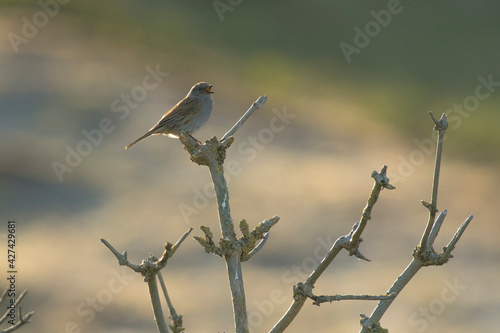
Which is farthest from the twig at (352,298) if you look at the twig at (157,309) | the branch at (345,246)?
the twig at (157,309)

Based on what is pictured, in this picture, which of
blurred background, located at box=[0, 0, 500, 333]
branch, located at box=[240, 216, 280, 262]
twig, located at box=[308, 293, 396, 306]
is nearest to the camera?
twig, located at box=[308, 293, 396, 306]

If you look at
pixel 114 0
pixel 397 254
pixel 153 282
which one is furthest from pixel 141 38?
pixel 153 282

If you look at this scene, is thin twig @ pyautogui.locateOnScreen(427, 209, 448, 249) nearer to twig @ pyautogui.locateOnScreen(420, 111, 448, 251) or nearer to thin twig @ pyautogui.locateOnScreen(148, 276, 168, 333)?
twig @ pyautogui.locateOnScreen(420, 111, 448, 251)

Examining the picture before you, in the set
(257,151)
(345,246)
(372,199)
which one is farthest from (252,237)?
(257,151)

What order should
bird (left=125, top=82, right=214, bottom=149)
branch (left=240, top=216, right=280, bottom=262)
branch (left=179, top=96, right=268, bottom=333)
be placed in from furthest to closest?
bird (left=125, top=82, right=214, bottom=149) → branch (left=240, top=216, right=280, bottom=262) → branch (left=179, top=96, right=268, bottom=333)

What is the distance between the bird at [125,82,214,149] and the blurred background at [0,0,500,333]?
9.30ft

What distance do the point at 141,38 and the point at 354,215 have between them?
11014mm

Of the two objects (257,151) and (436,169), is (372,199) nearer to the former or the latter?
(436,169)

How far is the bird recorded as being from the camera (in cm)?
833

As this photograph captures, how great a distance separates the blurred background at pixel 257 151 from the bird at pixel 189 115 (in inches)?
112

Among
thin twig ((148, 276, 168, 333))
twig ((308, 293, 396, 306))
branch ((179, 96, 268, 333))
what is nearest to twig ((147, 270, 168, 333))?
thin twig ((148, 276, 168, 333))

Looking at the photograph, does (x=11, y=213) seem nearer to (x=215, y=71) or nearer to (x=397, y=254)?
(x=397, y=254)

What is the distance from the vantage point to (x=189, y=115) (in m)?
8.36

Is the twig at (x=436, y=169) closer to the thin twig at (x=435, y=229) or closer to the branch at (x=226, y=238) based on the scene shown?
the thin twig at (x=435, y=229)
